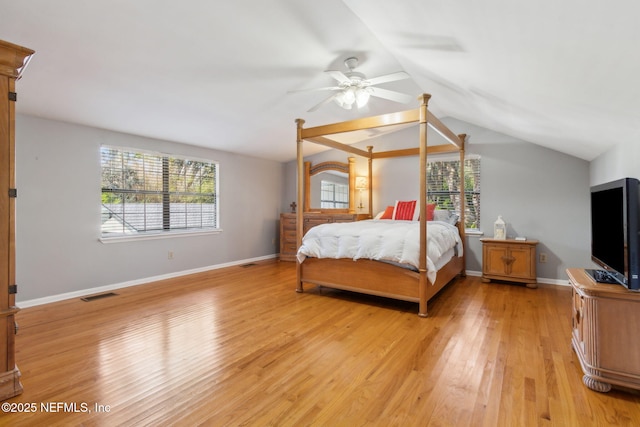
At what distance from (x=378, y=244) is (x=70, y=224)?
11.8 ft

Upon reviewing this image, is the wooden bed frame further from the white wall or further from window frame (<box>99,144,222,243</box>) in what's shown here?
window frame (<box>99,144,222,243</box>)

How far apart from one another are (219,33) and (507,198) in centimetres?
433

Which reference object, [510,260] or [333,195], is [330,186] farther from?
[510,260]

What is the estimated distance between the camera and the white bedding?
3.13 metres

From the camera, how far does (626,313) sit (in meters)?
1.76

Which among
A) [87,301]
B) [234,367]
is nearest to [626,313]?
[234,367]

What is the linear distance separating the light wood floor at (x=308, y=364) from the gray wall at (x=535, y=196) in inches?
49.7

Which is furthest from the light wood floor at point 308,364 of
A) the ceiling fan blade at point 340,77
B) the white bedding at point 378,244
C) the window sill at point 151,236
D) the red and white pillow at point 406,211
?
the ceiling fan blade at point 340,77

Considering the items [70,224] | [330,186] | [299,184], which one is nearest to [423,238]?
[299,184]

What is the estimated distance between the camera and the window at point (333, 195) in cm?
614

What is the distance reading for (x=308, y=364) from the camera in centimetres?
211

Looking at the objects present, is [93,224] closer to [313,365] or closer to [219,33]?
[219,33]

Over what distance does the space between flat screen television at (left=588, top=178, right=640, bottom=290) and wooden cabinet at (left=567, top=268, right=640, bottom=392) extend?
105mm

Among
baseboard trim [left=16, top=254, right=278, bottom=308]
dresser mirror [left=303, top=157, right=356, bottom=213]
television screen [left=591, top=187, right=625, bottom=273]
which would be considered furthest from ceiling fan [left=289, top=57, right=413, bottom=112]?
baseboard trim [left=16, top=254, right=278, bottom=308]
